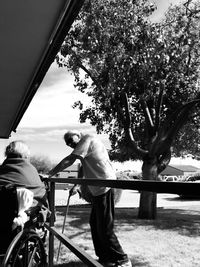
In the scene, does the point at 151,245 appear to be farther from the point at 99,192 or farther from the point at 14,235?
the point at 14,235

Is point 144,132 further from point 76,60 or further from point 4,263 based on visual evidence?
point 4,263

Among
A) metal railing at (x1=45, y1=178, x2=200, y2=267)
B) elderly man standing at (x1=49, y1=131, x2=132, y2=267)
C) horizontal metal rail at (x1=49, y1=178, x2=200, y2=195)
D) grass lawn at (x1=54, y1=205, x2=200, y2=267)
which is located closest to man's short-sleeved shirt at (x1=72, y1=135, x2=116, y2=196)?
elderly man standing at (x1=49, y1=131, x2=132, y2=267)

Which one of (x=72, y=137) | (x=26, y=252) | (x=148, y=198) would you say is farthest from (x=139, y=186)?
(x=148, y=198)

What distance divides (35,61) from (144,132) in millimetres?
9499

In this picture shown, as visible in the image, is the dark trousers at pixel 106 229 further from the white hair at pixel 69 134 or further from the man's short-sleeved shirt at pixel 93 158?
the white hair at pixel 69 134

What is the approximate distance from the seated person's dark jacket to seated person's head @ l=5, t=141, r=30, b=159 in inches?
1.4

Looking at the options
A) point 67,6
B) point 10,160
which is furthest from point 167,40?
point 10,160

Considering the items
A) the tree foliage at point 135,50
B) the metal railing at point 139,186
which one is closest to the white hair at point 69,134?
the metal railing at point 139,186

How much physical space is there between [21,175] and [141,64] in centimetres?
627

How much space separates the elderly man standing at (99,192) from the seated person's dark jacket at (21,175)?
74 centimetres

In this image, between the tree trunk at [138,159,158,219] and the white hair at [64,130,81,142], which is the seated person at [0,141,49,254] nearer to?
the white hair at [64,130,81,142]

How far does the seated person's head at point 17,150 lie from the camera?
303cm

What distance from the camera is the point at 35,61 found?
4.75 m

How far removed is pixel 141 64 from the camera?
341 inches
